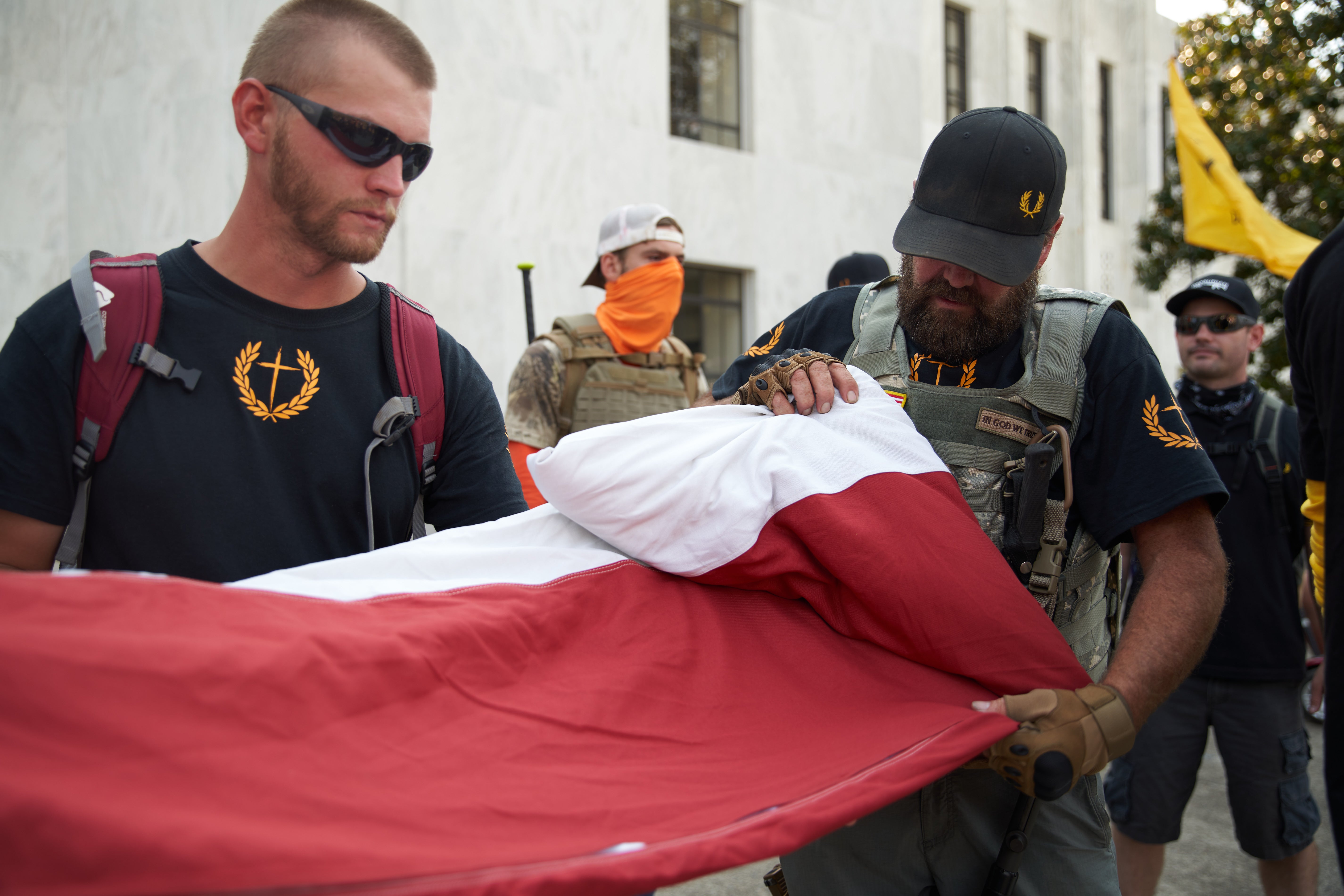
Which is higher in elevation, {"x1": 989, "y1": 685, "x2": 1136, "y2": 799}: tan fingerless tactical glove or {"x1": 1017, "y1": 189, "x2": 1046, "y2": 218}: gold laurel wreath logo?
{"x1": 1017, "y1": 189, "x2": 1046, "y2": 218}: gold laurel wreath logo

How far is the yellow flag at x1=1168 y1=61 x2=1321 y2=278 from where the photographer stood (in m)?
6.87

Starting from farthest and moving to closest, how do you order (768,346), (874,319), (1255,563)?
(1255,563) → (768,346) → (874,319)

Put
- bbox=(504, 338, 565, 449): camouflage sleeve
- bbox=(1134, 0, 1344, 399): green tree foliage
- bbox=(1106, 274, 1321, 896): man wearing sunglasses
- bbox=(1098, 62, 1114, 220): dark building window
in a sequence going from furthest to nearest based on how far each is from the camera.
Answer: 1. bbox=(1098, 62, 1114, 220): dark building window
2. bbox=(1134, 0, 1344, 399): green tree foliage
3. bbox=(504, 338, 565, 449): camouflage sleeve
4. bbox=(1106, 274, 1321, 896): man wearing sunglasses

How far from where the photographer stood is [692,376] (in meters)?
5.09

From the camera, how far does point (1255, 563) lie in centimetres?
407

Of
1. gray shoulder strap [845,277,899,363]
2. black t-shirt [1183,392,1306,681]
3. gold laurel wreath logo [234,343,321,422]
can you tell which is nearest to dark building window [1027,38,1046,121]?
black t-shirt [1183,392,1306,681]

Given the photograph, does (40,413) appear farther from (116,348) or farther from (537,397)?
(537,397)

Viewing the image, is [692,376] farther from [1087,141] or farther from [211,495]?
[1087,141]

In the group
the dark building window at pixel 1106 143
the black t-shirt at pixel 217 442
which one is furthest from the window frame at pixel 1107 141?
the black t-shirt at pixel 217 442

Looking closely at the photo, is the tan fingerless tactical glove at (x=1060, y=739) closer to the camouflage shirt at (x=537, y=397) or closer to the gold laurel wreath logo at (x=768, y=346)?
the gold laurel wreath logo at (x=768, y=346)

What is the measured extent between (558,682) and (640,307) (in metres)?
3.23

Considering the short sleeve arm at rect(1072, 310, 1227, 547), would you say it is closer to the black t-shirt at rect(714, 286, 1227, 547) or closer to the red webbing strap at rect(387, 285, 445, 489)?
the black t-shirt at rect(714, 286, 1227, 547)

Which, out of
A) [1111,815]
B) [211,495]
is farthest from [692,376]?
[211,495]

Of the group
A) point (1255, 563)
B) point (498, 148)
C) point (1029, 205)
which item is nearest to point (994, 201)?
point (1029, 205)
